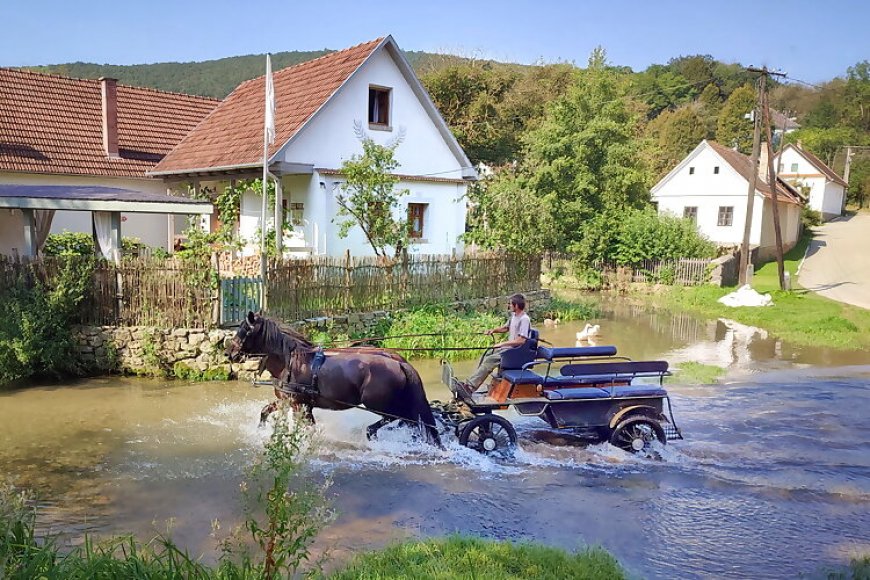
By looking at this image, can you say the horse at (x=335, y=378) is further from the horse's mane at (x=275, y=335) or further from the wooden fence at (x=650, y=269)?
the wooden fence at (x=650, y=269)

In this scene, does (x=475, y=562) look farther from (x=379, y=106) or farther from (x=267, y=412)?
(x=379, y=106)

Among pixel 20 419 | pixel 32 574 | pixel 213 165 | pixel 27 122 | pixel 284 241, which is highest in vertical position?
pixel 27 122

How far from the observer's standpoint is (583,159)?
94.7ft

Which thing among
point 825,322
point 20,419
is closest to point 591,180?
point 825,322

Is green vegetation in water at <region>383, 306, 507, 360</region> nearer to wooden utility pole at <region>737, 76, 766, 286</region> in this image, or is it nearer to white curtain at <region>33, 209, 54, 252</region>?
white curtain at <region>33, 209, 54, 252</region>

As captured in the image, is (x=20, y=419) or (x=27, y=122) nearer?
→ (x=20, y=419)

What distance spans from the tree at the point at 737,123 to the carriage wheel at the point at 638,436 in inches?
2486

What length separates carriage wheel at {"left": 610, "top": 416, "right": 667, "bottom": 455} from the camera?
29.0ft

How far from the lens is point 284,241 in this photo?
19.0 m

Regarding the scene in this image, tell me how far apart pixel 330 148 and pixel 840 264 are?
1146 inches

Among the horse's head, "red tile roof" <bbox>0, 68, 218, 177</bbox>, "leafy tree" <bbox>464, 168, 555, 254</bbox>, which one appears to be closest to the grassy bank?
"leafy tree" <bbox>464, 168, 555, 254</bbox>

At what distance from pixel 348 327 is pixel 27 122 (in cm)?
1458

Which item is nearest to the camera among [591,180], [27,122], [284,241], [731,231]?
[284,241]

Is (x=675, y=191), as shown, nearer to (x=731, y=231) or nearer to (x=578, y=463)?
(x=731, y=231)
